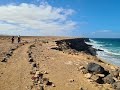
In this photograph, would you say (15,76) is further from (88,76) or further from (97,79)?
(97,79)

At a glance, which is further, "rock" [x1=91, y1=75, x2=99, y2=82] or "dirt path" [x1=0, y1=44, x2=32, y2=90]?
"rock" [x1=91, y1=75, x2=99, y2=82]

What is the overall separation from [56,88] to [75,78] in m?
2.67

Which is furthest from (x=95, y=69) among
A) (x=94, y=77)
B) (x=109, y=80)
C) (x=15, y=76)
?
(x=15, y=76)

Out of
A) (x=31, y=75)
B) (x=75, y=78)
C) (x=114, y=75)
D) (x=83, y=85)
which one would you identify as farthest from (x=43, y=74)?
(x=114, y=75)

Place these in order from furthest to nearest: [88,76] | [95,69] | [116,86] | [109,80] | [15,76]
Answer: [95,69] < [88,76] < [15,76] < [109,80] < [116,86]

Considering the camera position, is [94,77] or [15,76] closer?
[94,77]

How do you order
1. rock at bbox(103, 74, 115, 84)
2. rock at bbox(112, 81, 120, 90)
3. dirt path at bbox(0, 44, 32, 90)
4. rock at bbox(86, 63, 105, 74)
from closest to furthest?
rock at bbox(112, 81, 120, 90), dirt path at bbox(0, 44, 32, 90), rock at bbox(103, 74, 115, 84), rock at bbox(86, 63, 105, 74)

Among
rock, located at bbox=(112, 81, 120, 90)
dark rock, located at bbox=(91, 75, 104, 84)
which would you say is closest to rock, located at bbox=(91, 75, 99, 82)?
dark rock, located at bbox=(91, 75, 104, 84)

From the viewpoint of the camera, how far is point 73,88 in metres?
14.2

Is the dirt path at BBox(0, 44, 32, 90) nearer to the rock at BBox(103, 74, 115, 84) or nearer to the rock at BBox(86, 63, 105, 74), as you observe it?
the rock at BBox(86, 63, 105, 74)

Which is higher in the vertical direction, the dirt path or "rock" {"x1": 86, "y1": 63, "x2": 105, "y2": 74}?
"rock" {"x1": 86, "y1": 63, "x2": 105, "y2": 74}

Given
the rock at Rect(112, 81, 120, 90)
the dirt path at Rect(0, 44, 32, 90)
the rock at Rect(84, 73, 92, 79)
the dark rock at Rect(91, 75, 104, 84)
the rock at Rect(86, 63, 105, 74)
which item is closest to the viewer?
the rock at Rect(112, 81, 120, 90)

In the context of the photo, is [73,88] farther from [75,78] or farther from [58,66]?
[58,66]

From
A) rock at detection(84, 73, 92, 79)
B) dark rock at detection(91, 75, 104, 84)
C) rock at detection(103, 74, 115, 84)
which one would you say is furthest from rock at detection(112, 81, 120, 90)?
rock at detection(84, 73, 92, 79)
